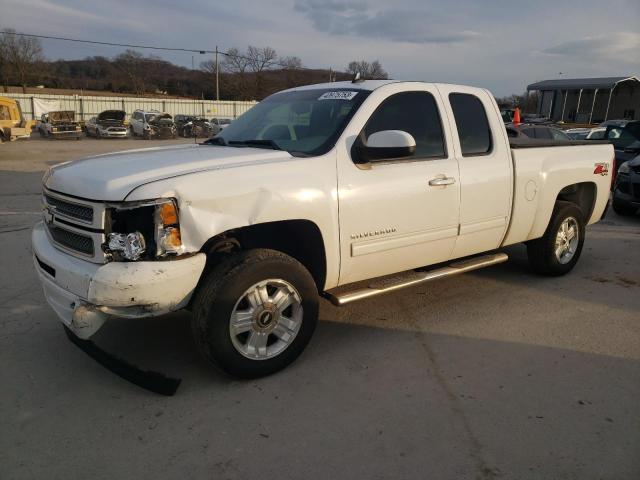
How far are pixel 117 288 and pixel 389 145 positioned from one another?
1916mm

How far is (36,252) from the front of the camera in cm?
337

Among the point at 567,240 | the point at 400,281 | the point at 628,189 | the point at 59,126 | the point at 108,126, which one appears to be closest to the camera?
the point at 400,281

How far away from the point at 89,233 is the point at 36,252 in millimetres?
732

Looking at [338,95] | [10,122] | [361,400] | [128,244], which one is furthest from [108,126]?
[361,400]

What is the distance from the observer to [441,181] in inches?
157

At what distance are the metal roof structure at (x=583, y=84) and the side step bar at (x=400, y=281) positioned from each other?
50807 mm

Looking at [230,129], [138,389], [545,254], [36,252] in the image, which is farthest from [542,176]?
[36,252]

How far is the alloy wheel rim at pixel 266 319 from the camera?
318cm

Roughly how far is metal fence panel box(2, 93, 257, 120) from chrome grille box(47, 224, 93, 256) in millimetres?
43569

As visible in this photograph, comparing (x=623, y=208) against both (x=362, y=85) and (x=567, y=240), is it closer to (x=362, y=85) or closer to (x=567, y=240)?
(x=567, y=240)

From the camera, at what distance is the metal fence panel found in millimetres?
44513

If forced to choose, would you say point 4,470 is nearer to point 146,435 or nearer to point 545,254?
point 146,435

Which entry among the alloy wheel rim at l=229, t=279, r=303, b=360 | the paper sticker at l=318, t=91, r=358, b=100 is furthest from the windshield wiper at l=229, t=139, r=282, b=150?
the alloy wheel rim at l=229, t=279, r=303, b=360

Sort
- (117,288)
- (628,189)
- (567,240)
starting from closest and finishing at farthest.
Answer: (117,288), (567,240), (628,189)
